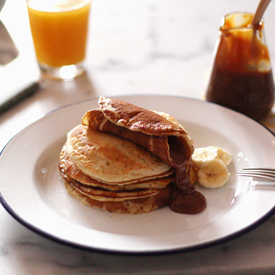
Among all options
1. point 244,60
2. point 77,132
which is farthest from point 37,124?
point 244,60

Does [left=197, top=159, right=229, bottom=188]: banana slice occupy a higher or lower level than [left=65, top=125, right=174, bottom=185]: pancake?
lower

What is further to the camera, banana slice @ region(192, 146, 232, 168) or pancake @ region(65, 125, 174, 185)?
banana slice @ region(192, 146, 232, 168)

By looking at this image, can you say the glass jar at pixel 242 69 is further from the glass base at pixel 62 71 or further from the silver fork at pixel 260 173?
the glass base at pixel 62 71

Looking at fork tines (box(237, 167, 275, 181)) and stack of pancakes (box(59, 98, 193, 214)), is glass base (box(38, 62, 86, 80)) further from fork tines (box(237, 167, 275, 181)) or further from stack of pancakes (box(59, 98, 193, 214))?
fork tines (box(237, 167, 275, 181))

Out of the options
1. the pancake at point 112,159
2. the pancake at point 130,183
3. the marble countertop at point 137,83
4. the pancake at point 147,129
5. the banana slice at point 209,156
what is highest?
the pancake at point 147,129

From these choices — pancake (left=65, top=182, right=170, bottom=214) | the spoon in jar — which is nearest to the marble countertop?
pancake (left=65, top=182, right=170, bottom=214)

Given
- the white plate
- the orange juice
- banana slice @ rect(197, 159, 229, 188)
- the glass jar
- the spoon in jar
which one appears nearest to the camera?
the white plate

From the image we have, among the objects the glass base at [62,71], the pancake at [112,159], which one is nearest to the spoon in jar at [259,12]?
the pancake at [112,159]
